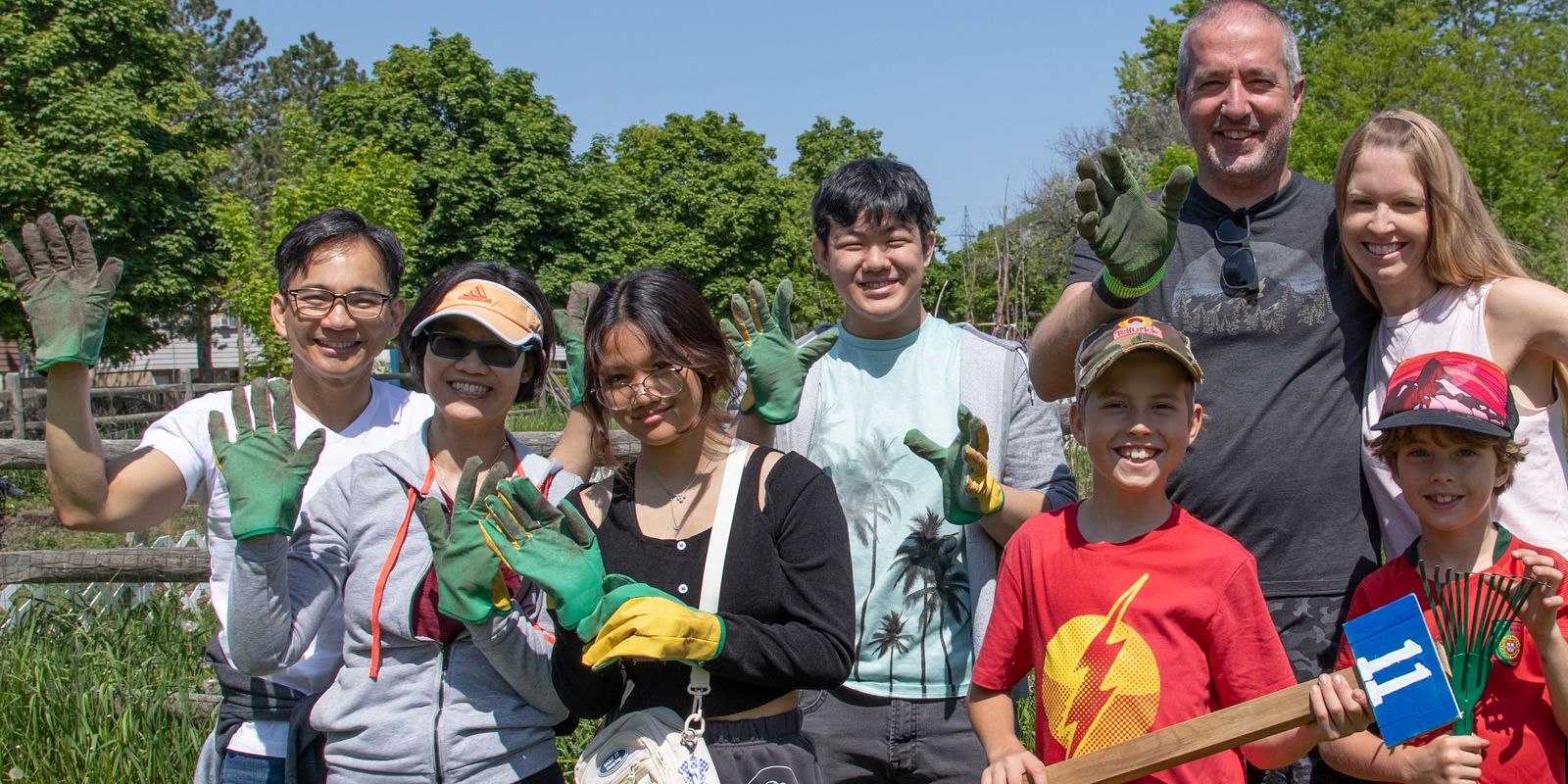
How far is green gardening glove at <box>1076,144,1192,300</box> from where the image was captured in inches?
77.9

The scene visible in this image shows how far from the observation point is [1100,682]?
73.5 inches

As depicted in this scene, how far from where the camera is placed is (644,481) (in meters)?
2.19

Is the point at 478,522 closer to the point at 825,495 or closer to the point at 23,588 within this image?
the point at 825,495

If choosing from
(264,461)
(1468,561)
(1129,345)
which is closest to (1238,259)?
(1129,345)

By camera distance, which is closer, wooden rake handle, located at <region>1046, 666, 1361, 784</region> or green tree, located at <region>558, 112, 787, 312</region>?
wooden rake handle, located at <region>1046, 666, 1361, 784</region>

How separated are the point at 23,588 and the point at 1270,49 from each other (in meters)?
5.51

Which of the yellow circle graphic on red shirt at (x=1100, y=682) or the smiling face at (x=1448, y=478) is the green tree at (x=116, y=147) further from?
the smiling face at (x=1448, y=478)

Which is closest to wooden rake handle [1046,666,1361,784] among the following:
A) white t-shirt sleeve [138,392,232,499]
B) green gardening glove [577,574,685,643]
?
green gardening glove [577,574,685,643]

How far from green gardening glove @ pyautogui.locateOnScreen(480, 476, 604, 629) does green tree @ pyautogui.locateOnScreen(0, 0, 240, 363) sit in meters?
23.1

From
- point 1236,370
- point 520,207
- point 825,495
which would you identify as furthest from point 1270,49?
point 520,207

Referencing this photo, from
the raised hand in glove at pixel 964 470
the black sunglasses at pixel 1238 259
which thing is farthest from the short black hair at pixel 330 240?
the black sunglasses at pixel 1238 259

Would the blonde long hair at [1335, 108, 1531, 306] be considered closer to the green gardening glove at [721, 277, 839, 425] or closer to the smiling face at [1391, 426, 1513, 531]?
the smiling face at [1391, 426, 1513, 531]

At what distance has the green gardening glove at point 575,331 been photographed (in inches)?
107

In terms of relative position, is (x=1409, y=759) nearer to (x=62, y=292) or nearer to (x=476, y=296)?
(x=476, y=296)
